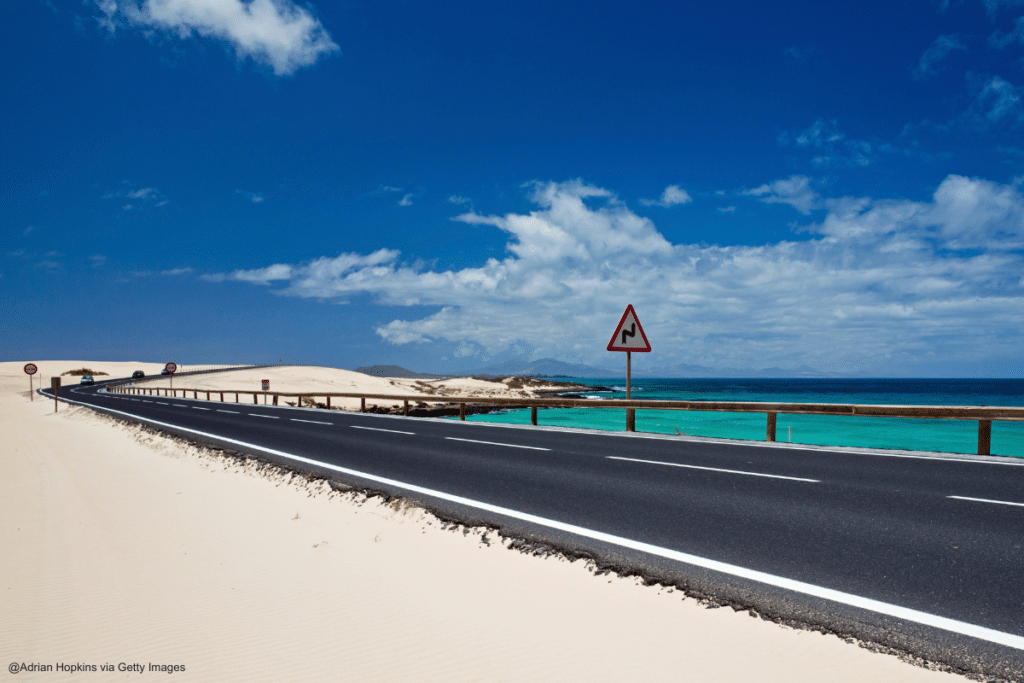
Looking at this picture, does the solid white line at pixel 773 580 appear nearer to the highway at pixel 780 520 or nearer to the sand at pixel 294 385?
the highway at pixel 780 520

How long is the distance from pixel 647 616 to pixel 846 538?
2751 mm

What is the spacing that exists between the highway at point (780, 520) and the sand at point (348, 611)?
1.40 ft

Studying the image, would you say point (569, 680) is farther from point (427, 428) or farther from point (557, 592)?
point (427, 428)

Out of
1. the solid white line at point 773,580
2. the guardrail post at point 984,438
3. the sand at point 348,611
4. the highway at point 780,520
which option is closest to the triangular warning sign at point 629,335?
the highway at point 780,520

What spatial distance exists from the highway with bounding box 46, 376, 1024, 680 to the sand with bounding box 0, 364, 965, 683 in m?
0.43

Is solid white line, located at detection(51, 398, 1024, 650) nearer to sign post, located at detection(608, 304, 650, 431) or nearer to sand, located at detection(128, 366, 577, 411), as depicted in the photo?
sign post, located at detection(608, 304, 650, 431)

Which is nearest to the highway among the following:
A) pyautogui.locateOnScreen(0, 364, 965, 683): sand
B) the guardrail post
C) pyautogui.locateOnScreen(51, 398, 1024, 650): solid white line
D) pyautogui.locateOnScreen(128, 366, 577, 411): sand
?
pyautogui.locateOnScreen(51, 398, 1024, 650): solid white line

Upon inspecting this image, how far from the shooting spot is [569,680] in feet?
10.9

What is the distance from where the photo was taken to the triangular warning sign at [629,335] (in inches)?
617

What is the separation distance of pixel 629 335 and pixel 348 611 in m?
12.5

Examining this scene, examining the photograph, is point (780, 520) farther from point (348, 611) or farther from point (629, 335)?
point (629, 335)

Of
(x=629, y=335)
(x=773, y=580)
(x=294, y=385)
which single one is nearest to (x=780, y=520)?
(x=773, y=580)

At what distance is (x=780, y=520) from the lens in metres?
6.38

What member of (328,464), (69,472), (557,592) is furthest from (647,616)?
(69,472)
